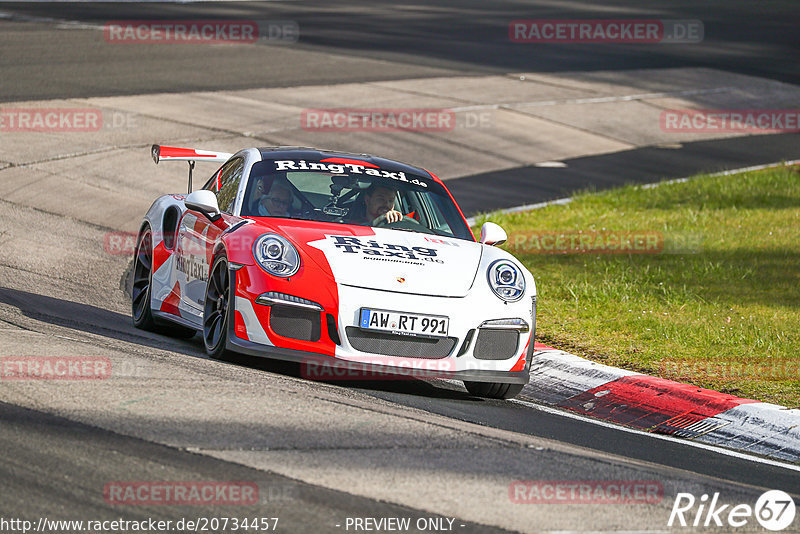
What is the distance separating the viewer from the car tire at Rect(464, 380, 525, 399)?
306 inches

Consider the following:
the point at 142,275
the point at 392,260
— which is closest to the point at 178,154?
the point at 142,275

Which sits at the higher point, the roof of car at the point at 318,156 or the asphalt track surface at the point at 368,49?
the roof of car at the point at 318,156

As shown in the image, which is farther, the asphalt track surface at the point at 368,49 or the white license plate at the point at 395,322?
the asphalt track surface at the point at 368,49

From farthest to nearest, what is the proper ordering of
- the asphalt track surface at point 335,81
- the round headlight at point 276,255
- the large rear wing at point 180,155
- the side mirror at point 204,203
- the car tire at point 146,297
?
1. the large rear wing at point 180,155
2. the car tire at point 146,297
3. the side mirror at point 204,203
4. the round headlight at point 276,255
5. the asphalt track surface at point 335,81

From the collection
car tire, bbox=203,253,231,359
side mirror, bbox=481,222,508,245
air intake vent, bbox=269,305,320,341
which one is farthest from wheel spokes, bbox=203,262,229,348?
side mirror, bbox=481,222,508,245

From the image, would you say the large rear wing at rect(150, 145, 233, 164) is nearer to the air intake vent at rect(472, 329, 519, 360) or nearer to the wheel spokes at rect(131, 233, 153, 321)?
the wheel spokes at rect(131, 233, 153, 321)

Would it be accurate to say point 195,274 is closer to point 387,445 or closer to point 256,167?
point 256,167

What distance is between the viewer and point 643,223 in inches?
583

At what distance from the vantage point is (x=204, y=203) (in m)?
8.14

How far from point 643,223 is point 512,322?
7.70m

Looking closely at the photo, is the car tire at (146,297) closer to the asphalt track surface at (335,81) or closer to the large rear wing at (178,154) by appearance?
the asphalt track surface at (335,81)

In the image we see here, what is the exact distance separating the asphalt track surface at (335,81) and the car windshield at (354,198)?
1.08 metres

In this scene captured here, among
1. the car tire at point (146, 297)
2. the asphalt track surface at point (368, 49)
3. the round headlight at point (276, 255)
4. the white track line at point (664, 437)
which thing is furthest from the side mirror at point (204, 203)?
the asphalt track surface at point (368, 49)

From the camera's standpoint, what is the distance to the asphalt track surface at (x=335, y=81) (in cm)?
493
